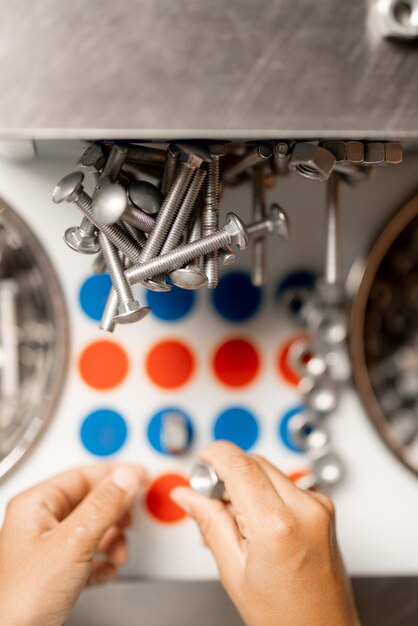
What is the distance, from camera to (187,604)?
926 mm

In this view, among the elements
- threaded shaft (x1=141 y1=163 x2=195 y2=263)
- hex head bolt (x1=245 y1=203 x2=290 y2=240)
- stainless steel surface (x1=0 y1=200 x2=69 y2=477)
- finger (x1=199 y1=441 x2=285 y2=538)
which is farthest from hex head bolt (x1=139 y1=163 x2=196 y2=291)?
stainless steel surface (x1=0 y1=200 x2=69 y2=477)

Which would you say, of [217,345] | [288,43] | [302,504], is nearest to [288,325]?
[217,345]

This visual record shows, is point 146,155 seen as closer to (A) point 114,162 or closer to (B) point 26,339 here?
(A) point 114,162

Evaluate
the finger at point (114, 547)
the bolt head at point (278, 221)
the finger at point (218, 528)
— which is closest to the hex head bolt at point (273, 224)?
the bolt head at point (278, 221)

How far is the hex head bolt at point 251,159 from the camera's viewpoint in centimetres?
62

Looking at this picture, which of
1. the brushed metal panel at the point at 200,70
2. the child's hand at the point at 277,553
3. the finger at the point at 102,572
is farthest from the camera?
the finger at the point at 102,572

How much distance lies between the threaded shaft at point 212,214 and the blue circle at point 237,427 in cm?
39

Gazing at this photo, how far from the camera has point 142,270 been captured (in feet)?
1.91

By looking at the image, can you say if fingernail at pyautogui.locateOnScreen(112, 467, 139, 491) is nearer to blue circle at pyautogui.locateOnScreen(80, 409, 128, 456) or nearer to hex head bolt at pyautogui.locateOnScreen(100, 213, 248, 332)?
blue circle at pyautogui.locateOnScreen(80, 409, 128, 456)

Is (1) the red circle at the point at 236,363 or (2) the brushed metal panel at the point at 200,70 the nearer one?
(2) the brushed metal panel at the point at 200,70

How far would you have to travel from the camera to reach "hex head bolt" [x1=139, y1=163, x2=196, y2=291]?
58 cm

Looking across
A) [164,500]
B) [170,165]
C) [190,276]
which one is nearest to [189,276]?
[190,276]

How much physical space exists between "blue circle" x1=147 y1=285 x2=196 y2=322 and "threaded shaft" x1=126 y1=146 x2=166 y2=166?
33 centimetres

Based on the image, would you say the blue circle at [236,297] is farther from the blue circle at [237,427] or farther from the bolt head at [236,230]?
the bolt head at [236,230]
